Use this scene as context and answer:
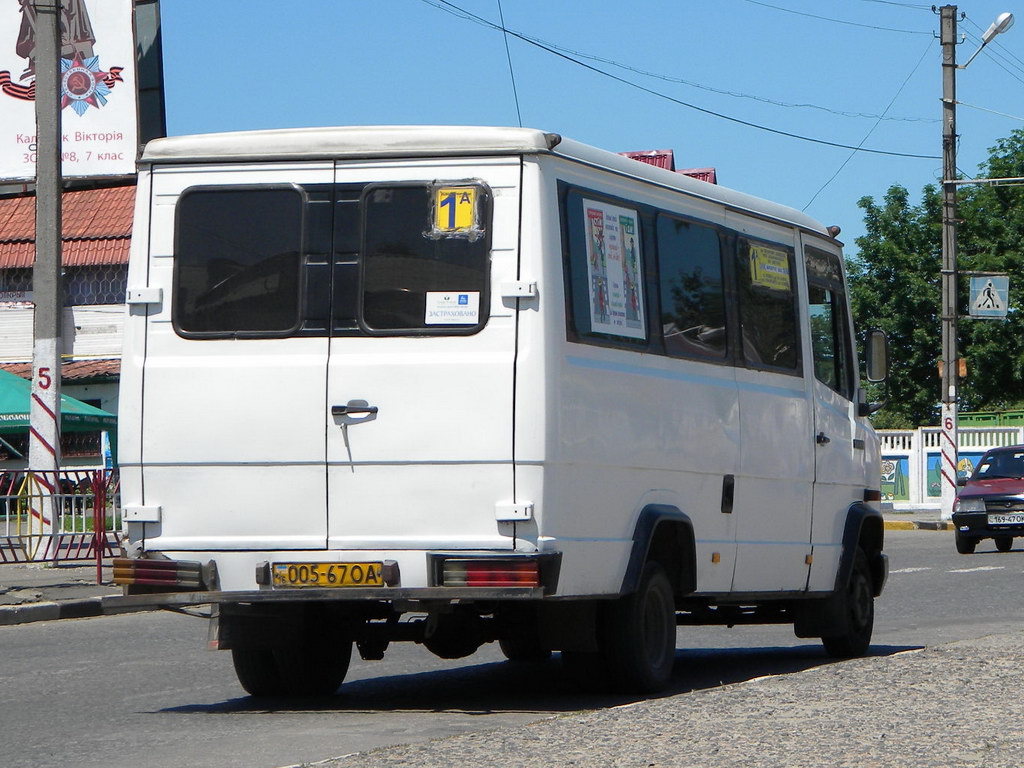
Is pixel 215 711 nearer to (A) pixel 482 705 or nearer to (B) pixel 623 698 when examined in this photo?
(A) pixel 482 705

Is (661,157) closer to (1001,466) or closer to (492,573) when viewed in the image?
(1001,466)

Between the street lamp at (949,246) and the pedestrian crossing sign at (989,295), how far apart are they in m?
0.91

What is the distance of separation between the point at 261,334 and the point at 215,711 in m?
2.00

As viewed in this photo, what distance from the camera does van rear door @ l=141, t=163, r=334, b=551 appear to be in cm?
891

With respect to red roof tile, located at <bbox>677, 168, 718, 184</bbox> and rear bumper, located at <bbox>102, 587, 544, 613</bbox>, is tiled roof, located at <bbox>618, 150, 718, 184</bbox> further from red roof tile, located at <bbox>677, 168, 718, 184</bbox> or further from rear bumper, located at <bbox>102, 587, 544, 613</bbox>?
rear bumper, located at <bbox>102, 587, 544, 613</bbox>

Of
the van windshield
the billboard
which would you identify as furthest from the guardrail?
the billboard

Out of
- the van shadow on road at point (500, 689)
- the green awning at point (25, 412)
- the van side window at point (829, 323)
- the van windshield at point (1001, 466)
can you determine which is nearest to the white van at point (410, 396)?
the van shadow on road at point (500, 689)

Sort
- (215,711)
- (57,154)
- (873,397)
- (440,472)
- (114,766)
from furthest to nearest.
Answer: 1. (873,397)
2. (57,154)
3. (215,711)
4. (440,472)
5. (114,766)

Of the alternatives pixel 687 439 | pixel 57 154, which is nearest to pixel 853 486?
pixel 687 439

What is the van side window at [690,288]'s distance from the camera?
32.4 ft

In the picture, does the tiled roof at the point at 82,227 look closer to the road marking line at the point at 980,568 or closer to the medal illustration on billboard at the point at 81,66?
the medal illustration on billboard at the point at 81,66

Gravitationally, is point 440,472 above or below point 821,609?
above

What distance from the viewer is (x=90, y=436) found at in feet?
128

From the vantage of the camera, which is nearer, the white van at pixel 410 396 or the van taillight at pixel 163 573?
the white van at pixel 410 396
